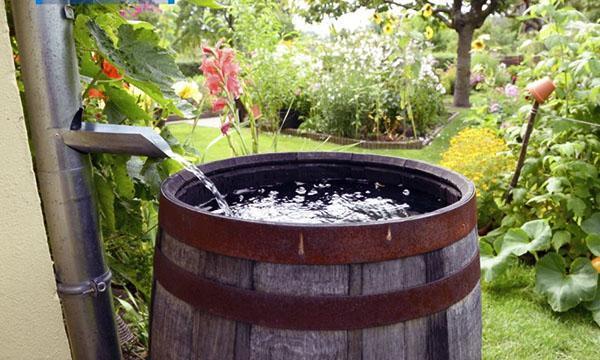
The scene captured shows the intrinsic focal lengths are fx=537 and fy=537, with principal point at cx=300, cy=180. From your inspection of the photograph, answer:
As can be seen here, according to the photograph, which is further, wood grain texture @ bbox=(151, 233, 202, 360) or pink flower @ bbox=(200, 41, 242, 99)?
pink flower @ bbox=(200, 41, 242, 99)

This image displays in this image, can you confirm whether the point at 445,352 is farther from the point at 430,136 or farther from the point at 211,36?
the point at 211,36

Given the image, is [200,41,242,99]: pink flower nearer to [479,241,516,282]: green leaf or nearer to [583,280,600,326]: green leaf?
[479,241,516,282]: green leaf

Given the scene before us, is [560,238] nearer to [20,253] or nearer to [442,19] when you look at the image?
[20,253]

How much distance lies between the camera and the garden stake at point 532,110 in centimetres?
229

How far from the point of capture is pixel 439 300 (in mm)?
937

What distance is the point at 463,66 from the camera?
883 centimetres

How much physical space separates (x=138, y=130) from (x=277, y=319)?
0.41m

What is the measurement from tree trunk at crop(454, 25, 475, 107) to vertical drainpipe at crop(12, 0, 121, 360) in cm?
856

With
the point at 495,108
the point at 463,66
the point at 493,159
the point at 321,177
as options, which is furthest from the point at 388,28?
the point at 321,177

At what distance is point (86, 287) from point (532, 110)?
2.19 m

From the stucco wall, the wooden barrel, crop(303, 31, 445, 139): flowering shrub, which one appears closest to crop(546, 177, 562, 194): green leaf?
the wooden barrel

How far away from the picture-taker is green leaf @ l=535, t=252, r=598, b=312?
7.68 ft

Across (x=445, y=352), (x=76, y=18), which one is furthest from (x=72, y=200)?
(x=445, y=352)

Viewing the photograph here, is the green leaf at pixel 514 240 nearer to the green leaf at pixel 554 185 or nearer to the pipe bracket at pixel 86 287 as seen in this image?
the green leaf at pixel 554 185
